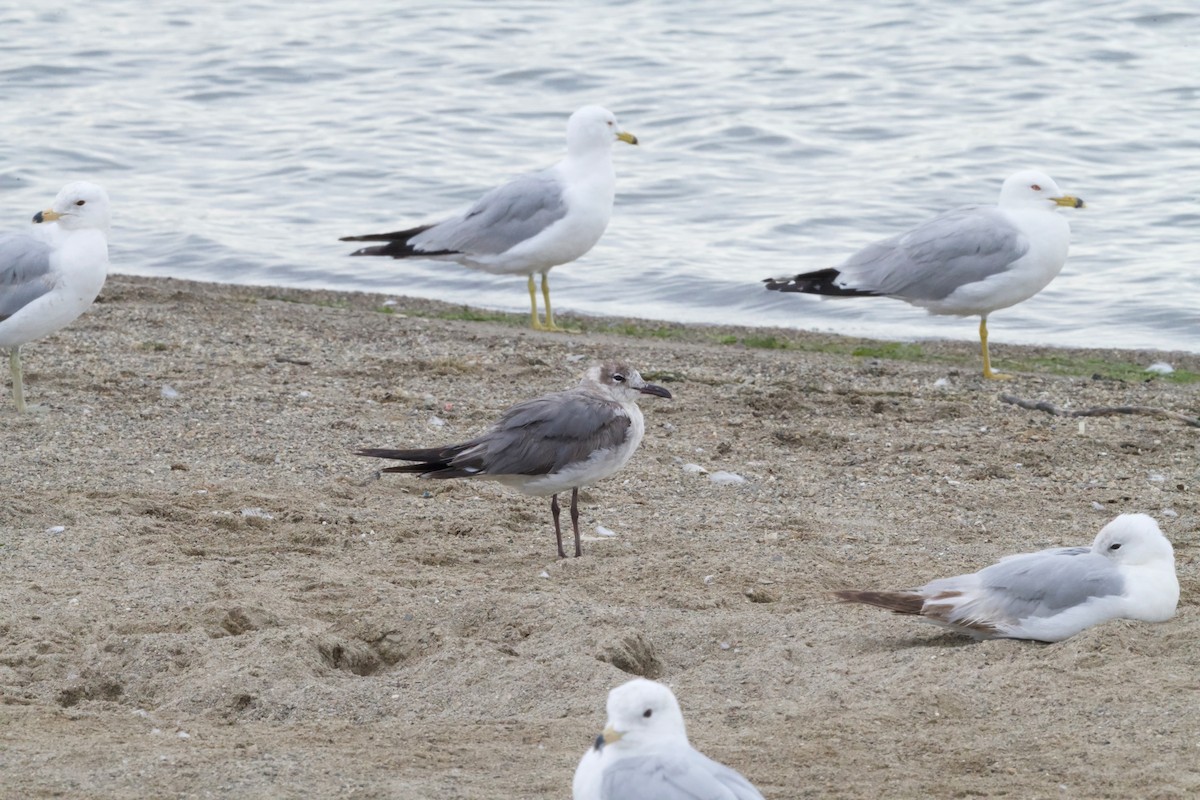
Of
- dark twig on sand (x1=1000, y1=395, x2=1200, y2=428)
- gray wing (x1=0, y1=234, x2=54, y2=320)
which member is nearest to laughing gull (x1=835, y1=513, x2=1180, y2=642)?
dark twig on sand (x1=1000, y1=395, x2=1200, y2=428)

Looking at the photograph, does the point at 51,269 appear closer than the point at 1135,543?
No

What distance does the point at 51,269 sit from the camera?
779cm

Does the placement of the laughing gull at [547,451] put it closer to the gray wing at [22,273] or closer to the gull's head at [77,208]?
the gray wing at [22,273]

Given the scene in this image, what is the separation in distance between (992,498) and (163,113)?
578 inches

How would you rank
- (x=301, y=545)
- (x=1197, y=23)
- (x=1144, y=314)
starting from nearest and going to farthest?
(x=301, y=545) < (x=1144, y=314) < (x=1197, y=23)

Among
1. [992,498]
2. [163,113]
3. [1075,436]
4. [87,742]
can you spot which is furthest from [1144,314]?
[163,113]

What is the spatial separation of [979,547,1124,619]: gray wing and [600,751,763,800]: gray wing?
2035 millimetres

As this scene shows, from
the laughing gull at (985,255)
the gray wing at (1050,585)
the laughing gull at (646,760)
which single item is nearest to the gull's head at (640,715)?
the laughing gull at (646,760)

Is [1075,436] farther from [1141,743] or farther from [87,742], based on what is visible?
[87,742]

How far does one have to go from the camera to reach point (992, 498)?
704cm

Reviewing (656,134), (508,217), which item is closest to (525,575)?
(508,217)

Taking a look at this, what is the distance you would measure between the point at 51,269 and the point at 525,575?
131 inches

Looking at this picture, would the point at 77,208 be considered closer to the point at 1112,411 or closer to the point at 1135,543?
the point at 1135,543

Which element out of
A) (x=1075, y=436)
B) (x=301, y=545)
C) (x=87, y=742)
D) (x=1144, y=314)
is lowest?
(x=1144, y=314)
